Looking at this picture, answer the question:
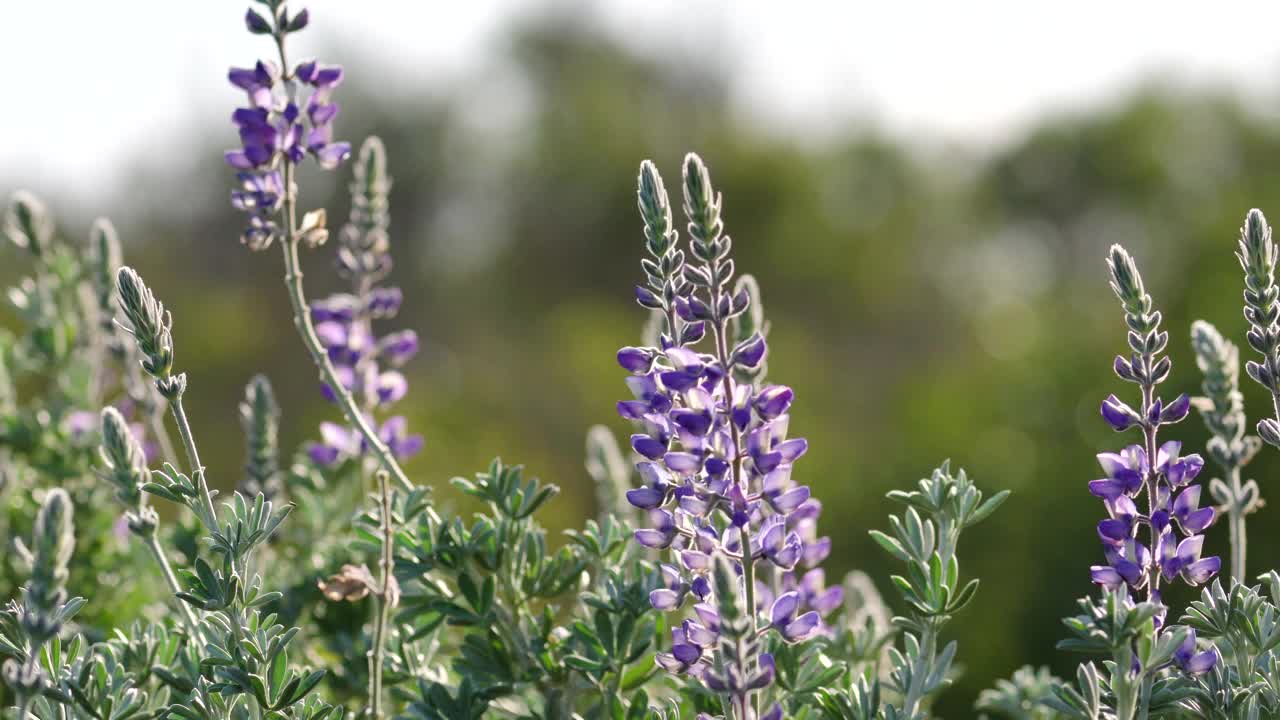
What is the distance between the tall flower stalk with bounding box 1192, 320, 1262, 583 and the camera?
177 centimetres

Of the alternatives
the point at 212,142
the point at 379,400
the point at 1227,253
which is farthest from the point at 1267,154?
the point at 379,400

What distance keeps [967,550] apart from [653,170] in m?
5.17

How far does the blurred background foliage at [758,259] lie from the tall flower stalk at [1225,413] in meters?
4.17

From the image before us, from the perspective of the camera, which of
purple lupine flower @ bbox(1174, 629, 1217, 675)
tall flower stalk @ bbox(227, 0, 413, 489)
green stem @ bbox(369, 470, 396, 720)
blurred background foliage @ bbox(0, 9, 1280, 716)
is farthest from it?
blurred background foliage @ bbox(0, 9, 1280, 716)

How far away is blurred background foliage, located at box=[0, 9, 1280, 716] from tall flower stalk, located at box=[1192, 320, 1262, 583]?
4.17m

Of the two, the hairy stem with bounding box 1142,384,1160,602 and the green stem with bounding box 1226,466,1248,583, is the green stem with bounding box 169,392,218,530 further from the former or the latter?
the green stem with bounding box 1226,466,1248,583

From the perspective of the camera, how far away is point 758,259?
104ft

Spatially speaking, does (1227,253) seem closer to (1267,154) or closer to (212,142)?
(212,142)

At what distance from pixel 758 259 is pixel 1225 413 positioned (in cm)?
3012

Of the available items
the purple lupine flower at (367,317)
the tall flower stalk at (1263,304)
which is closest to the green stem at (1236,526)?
the tall flower stalk at (1263,304)

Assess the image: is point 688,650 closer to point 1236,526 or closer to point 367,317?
point 1236,526

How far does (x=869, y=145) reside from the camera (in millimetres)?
37844

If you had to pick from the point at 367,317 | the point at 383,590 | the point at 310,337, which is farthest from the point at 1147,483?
the point at 367,317

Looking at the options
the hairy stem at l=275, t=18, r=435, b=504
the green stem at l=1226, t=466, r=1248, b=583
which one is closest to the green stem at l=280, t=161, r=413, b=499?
the hairy stem at l=275, t=18, r=435, b=504
